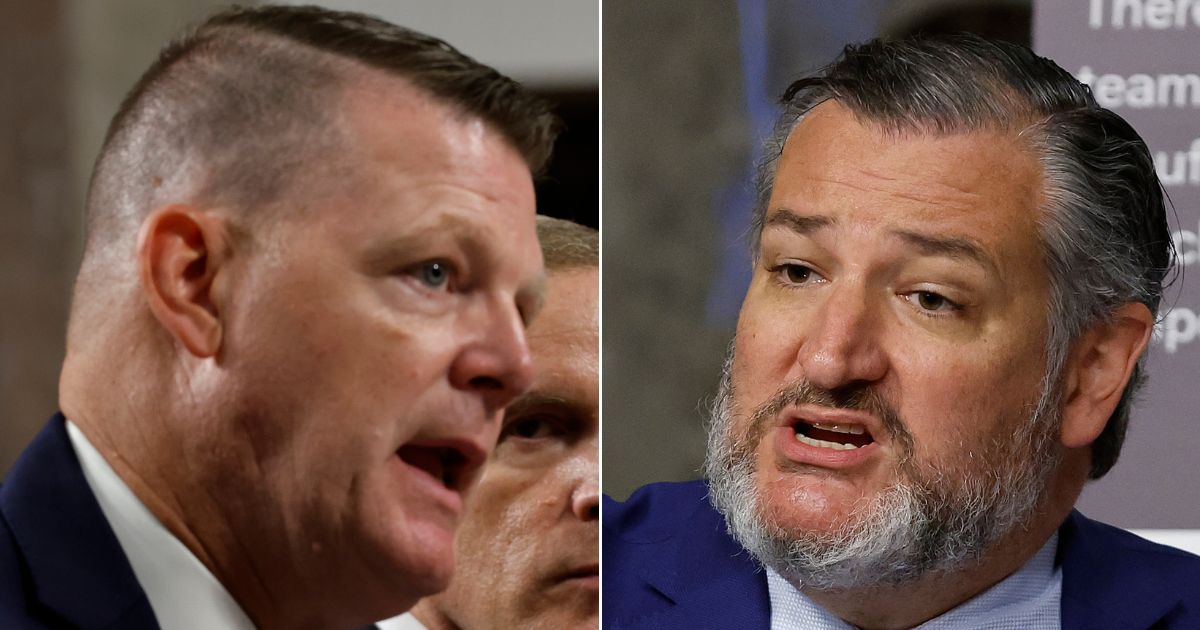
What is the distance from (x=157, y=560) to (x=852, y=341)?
1098 millimetres

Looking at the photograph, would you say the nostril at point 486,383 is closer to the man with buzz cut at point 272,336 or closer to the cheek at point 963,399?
the man with buzz cut at point 272,336

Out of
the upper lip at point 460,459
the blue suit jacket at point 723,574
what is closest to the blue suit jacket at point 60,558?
the upper lip at point 460,459

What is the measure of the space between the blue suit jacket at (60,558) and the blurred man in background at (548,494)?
44cm

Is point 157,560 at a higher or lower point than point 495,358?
lower

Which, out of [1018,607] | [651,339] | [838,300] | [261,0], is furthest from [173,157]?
[1018,607]

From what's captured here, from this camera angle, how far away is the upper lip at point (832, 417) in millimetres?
2139

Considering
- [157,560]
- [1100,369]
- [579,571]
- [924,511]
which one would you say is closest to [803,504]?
[924,511]

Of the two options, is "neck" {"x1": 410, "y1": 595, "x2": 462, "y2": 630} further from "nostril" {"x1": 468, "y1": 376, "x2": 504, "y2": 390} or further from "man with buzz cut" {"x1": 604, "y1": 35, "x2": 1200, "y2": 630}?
"man with buzz cut" {"x1": 604, "y1": 35, "x2": 1200, "y2": 630}

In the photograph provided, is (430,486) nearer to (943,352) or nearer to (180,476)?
(180,476)

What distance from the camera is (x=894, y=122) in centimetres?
217

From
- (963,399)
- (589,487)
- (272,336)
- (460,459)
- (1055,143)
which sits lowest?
(589,487)

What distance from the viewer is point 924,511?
214cm

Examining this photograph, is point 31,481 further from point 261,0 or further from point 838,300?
point 838,300

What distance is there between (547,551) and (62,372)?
823 mm
